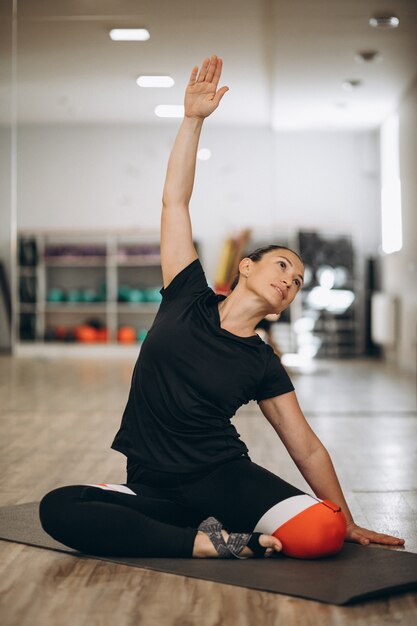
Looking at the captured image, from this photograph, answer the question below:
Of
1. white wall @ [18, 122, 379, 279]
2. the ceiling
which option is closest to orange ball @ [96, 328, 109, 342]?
white wall @ [18, 122, 379, 279]

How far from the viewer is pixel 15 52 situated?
632cm

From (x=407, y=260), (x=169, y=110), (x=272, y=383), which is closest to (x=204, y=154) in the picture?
(x=169, y=110)

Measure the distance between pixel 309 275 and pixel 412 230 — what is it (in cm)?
193

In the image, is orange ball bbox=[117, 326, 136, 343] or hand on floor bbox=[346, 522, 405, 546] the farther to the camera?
orange ball bbox=[117, 326, 136, 343]

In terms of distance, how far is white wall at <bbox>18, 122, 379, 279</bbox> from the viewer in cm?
673

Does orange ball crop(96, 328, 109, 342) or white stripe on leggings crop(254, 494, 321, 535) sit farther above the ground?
orange ball crop(96, 328, 109, 342)

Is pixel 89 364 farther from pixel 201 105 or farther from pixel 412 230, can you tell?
pixel 201 105

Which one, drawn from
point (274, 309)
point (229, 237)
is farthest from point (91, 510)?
point (229, 237)

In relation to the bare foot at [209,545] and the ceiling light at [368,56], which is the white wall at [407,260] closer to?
the ceiling light at [368,56]

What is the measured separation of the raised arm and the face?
164 millimetres

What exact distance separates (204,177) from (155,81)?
2.59 ft

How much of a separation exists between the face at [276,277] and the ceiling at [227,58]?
384 cm

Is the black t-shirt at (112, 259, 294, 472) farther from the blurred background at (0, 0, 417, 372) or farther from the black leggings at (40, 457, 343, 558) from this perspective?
the blurred background at (0, 0, 417, 372)

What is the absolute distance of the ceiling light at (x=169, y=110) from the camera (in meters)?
6.21
